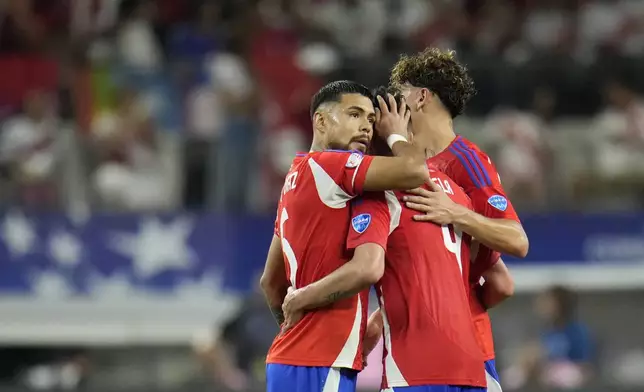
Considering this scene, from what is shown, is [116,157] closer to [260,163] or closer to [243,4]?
[260,163]

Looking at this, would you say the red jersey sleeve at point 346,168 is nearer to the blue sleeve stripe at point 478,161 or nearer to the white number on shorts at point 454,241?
the white number on shorts at point 454,241

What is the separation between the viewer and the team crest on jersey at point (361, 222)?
15.0 feet

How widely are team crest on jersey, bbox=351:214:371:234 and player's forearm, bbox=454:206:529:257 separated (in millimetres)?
406

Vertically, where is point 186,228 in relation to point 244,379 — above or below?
above

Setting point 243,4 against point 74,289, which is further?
point 243,4

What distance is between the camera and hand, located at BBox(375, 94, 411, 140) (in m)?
4.76

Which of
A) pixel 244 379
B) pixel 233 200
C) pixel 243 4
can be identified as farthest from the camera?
pixel 243 4

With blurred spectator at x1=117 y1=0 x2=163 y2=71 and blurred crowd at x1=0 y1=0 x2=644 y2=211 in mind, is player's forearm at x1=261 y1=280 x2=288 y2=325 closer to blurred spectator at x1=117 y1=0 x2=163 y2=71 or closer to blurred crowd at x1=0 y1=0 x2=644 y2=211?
blurred crowd at x1=0 y1=0 x2=644 y2=211

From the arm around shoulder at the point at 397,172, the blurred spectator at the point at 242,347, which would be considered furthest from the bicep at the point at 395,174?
the blurred spectator at the point at 242,347

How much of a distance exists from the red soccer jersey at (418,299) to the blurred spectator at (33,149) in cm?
685

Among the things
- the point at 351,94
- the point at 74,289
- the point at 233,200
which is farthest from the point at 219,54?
the point at 351,94

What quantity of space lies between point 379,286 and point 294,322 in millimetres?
387

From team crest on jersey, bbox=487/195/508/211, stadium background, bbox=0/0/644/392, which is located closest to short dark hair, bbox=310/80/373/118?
team crest on jersey, bbox=487/195/508/211

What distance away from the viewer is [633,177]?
1100 cm
